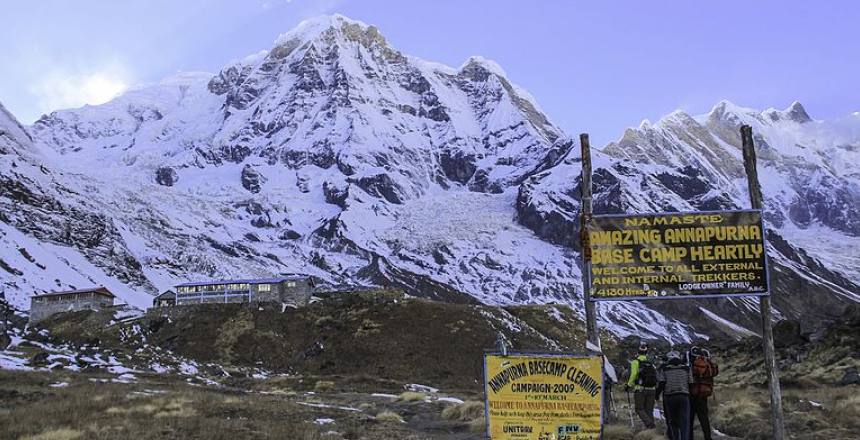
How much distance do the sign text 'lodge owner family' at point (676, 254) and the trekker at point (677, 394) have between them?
178 cm

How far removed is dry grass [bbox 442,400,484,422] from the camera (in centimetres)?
2305

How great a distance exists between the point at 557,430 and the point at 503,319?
178 feet

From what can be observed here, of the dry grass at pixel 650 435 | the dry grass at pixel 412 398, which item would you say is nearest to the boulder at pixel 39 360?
the dry grass at pixel 412 398

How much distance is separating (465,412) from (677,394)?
10.8 meters

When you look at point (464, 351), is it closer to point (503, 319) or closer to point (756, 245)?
point (503, 319)

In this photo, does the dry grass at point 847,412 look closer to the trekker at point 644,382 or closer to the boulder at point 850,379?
the trekker at point 644,382

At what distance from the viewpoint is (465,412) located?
77.7 ft

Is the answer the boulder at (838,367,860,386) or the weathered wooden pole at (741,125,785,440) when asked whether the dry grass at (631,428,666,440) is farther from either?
the boulder at (838,367,860,386)

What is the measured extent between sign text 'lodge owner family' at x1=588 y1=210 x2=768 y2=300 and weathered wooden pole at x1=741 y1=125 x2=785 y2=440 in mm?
743

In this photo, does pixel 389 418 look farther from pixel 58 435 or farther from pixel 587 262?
pixel 58 435

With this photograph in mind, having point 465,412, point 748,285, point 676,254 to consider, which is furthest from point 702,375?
point 465,412

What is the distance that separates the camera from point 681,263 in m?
15.6

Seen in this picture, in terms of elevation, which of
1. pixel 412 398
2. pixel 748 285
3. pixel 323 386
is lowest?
pixel 323 386

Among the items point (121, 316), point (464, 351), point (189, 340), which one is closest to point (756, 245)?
point (464, 351)
